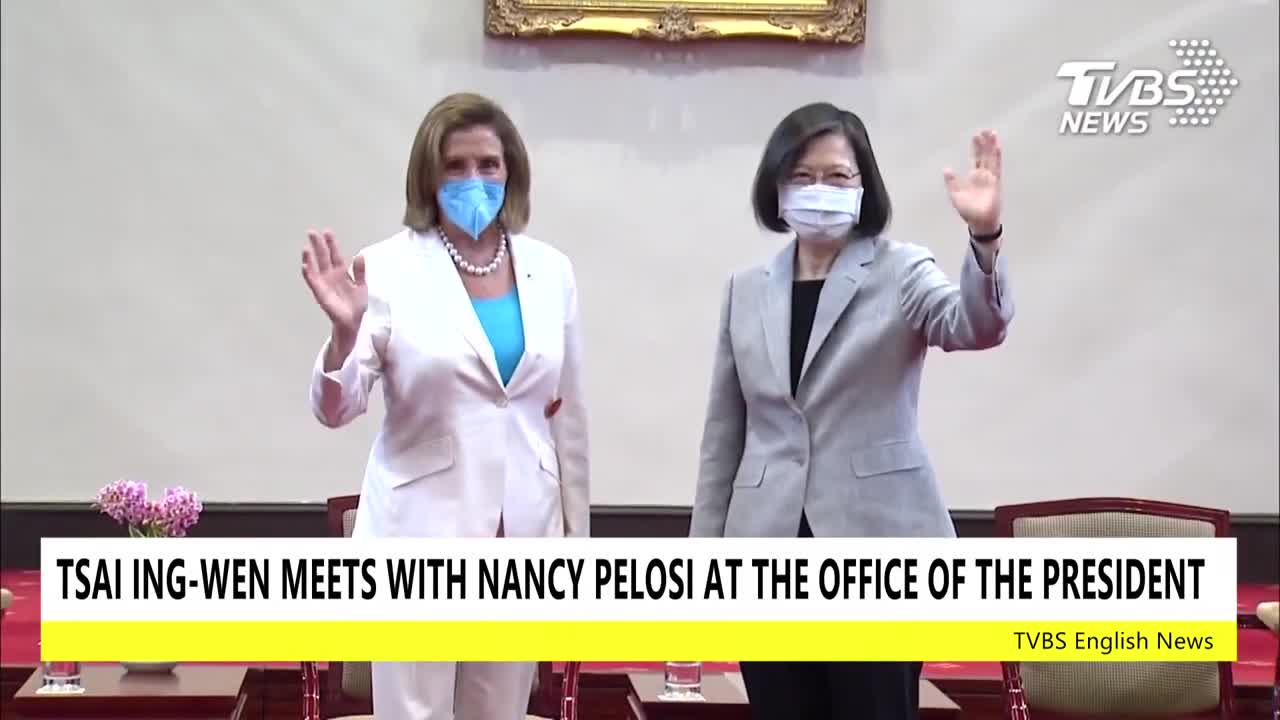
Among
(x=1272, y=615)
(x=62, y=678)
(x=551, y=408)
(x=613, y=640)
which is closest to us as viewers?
(x=1272, y=615)

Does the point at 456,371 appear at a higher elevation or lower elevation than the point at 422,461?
higher

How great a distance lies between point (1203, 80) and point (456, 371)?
3.84 m

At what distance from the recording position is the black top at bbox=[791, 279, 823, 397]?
272 centimetres

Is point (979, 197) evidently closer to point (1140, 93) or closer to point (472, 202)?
point (472, 202)

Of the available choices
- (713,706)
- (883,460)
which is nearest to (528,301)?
(883,460)

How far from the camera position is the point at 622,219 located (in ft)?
18.4

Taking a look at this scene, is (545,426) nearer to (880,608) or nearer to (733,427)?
(733,427)

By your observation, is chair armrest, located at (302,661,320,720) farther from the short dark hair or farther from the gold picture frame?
the gold picture frame

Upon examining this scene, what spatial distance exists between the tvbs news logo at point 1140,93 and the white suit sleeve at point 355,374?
3.53 m

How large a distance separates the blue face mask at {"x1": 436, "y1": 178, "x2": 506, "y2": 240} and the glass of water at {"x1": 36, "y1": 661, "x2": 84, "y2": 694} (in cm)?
148

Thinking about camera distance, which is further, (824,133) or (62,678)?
(62,678)

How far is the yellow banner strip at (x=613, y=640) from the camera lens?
2775mm

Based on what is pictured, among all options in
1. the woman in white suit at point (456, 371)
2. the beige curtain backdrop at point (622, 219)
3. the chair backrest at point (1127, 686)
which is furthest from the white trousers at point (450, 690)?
the beige curtain backdrop at point (622, 219)

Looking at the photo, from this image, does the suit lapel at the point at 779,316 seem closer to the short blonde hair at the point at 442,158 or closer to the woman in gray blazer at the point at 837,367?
the woman in gray blazer at the point at 837,367
